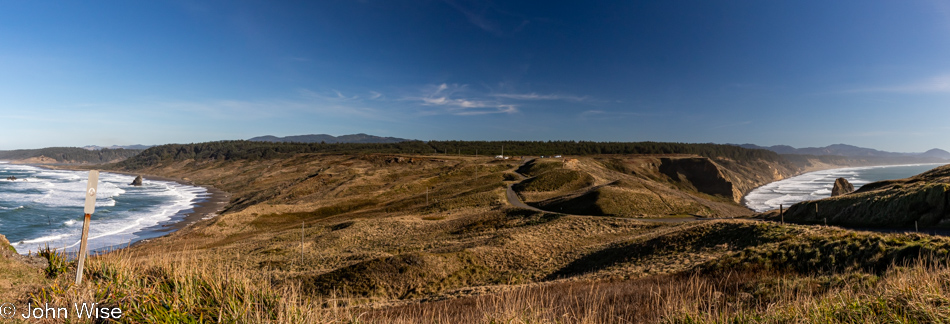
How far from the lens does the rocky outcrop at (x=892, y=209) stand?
1024 inches

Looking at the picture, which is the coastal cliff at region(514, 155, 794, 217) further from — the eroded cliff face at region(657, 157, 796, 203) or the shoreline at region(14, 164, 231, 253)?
Answer: the shoreline at region(14, 164, 231, 253)

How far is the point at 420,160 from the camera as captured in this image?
12950 cm

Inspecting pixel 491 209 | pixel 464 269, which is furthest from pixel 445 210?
pixel 464 269

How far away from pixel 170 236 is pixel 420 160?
82.0m

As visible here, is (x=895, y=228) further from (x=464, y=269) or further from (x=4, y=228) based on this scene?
(x=4, y=228)

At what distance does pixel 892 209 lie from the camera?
28.8m

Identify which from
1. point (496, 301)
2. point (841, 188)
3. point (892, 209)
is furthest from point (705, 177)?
point (496, 301)

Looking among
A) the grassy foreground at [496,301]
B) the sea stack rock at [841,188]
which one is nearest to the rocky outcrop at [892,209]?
the grassy foreground at [496,301]

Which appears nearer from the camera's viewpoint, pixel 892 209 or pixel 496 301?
pixel 496 301

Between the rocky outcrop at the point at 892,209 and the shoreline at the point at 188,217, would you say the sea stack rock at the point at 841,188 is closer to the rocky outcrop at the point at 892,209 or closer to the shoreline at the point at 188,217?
the rocky outcrop at the point at 892,209

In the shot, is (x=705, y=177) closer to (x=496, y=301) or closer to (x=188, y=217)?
(x=188, y=217)

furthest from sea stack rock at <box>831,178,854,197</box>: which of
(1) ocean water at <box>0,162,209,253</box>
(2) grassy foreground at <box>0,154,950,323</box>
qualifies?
(1) ocean water at <box>0,162,209,253</box>

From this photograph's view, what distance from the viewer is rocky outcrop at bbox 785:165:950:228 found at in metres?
26.0

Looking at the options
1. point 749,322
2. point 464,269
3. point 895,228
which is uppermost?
point 749,322
